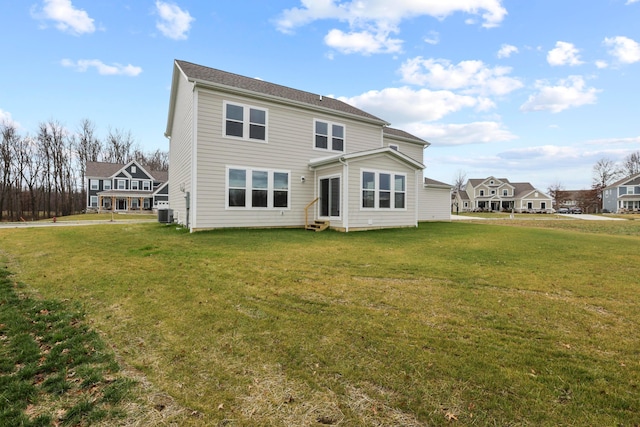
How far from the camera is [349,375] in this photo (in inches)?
101

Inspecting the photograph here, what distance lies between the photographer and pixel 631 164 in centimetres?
5838

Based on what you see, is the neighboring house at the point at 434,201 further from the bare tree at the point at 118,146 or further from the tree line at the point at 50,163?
the bare tree at the point at 118,146

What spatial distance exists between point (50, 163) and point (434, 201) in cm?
4958

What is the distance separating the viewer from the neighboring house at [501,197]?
57.8 m

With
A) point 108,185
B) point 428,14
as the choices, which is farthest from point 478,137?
point 108,185

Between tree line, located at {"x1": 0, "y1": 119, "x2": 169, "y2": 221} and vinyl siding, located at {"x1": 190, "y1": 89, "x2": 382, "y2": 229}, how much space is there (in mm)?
38692

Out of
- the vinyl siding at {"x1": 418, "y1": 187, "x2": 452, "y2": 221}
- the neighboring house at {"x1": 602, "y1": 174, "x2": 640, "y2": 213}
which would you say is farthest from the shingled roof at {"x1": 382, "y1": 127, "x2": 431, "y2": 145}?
the neighboring house at {"x1": 602, "y1": 174, "x2": 640, "y2": 213}

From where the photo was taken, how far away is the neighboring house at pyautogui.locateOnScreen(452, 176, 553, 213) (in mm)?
57781

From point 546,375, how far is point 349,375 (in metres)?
1.67

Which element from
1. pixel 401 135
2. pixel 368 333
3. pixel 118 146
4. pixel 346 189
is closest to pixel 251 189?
pixel 346 189

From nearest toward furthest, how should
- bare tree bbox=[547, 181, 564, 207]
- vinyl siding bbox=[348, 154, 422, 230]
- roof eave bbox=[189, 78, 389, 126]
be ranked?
roof eave bbox=[189, 78, 389, 126]
vinyl siding bbox=[348, 154, 422, 230]
bare tree bbox=[547, 181, 564, 207]

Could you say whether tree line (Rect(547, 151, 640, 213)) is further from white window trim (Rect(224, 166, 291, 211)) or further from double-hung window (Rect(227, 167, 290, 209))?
double-hung window (Rect(227, 167, 290, 209))

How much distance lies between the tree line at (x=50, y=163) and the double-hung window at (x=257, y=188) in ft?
128

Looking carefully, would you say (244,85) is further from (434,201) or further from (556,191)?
(556,191)
